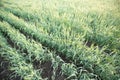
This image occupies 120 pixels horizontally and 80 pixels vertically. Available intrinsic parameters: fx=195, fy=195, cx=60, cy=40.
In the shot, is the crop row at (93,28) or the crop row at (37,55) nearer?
the crop row at (37,55)

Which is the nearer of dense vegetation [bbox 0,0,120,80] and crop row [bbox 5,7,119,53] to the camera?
dense vegetation [bbox 0,0,120,80]

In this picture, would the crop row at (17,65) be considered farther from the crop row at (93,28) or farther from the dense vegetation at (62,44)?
the crop row at (93,28)

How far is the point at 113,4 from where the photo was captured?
3.40 m

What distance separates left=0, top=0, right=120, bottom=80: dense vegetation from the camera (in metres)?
1.86

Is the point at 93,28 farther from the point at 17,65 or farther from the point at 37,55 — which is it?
the point at 17,65

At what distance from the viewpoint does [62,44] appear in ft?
7.00

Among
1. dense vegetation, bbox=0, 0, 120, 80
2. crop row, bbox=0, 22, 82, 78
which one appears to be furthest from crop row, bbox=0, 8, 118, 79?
crop row, bbox=0, 22, 82, 78

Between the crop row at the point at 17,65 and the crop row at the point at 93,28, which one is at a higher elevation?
the crop row at the point at 93,28

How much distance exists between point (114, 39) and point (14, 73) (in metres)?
1.16

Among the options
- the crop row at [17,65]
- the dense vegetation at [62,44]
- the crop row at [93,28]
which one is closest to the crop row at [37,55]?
the dense vegetation at [62,44]

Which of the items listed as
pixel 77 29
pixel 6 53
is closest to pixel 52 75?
pixel 6 53

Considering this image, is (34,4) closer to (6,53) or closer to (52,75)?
(6,53)

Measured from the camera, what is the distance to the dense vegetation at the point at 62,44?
1.86 m

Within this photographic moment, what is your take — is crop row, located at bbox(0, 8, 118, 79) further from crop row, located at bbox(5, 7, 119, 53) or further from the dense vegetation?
crop row, located at bbox(5, 7, 119, 53)
